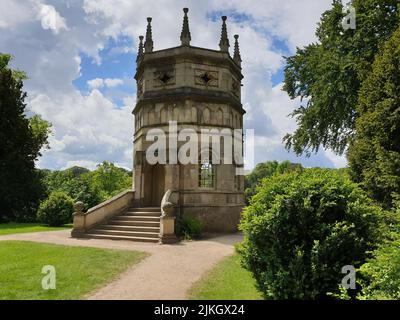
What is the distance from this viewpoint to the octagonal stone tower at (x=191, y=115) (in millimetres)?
18377

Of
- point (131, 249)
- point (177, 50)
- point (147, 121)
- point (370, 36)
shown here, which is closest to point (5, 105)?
point (147, 121)

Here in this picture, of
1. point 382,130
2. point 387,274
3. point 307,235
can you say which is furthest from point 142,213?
point 387,274

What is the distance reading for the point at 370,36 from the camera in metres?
15.8

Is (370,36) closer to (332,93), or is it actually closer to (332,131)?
(332,93)

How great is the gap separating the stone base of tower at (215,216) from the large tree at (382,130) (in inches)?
304

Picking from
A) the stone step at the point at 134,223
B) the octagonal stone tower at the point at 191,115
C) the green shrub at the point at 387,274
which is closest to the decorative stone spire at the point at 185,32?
the octagonal stone tower at the point at 191,115

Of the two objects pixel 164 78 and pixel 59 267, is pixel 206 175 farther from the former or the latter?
pixel 59 267

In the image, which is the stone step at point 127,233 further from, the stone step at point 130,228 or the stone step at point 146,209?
the stone step at point 146,209

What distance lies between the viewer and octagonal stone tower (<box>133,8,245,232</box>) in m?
18.4

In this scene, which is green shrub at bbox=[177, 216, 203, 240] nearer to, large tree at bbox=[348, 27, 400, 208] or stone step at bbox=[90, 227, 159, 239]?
stone step at bbox=[90, 227, 159, 239]

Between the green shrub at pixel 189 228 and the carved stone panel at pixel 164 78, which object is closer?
the green shrub at pixel 189 228

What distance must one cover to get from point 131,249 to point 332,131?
1385 cm

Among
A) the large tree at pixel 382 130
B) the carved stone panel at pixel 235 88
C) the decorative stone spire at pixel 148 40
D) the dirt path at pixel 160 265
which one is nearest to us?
the dirt path at pixel 160 265
